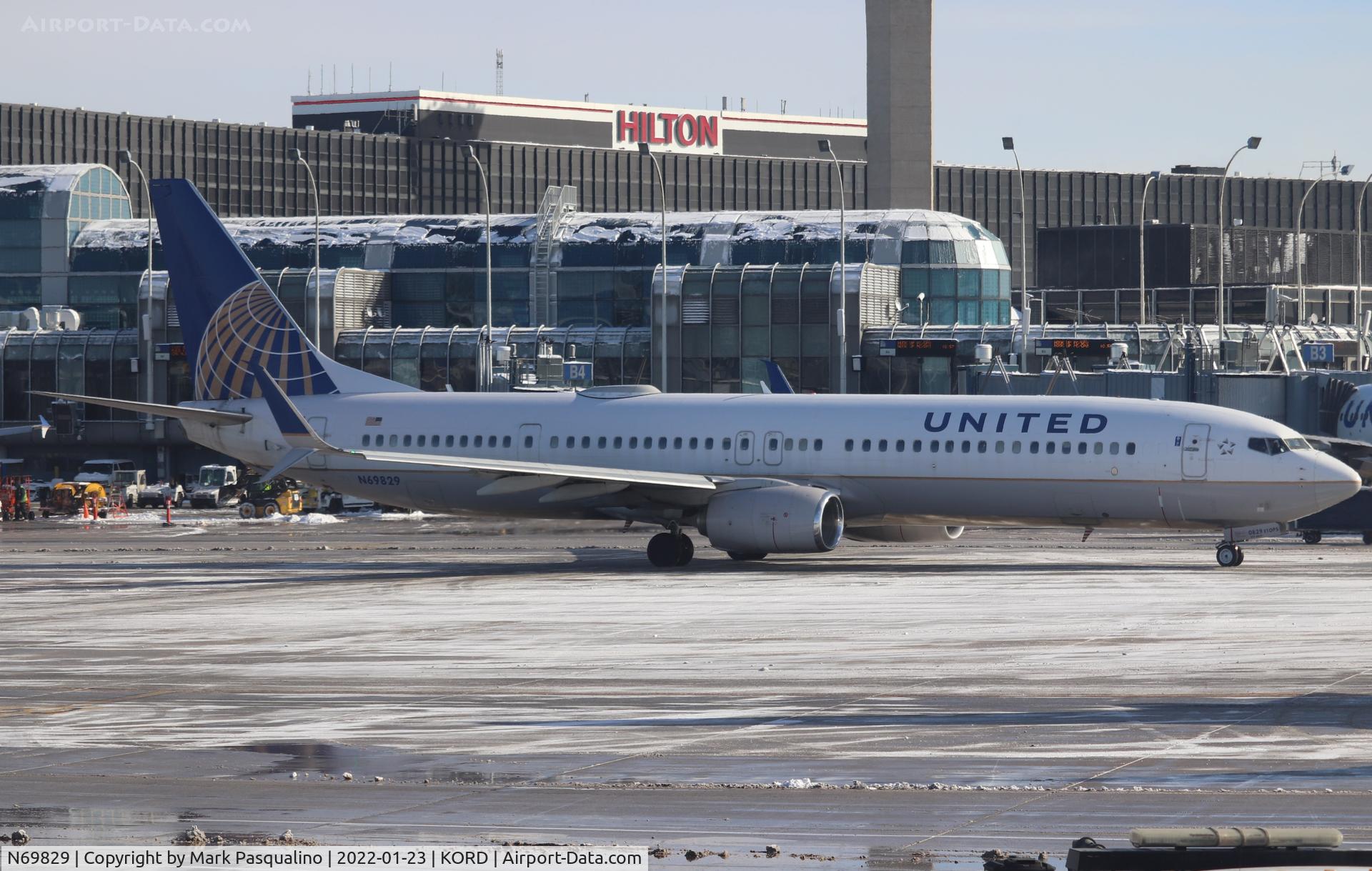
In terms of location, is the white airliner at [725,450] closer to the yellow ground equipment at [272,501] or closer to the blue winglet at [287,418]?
the blue winglet at [287,418]

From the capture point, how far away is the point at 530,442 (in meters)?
47.9

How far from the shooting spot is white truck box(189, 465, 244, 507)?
Answer: 261 feet

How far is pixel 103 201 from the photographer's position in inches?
4345

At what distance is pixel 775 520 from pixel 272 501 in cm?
3540

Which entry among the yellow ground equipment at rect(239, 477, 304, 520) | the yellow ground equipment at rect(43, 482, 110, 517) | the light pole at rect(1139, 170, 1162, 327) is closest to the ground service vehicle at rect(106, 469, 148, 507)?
the yellow ground equipment at rect(43, 482, 110, 517)

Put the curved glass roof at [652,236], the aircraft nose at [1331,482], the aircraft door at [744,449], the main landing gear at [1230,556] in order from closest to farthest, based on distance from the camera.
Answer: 1. the aircraft nose at [1331,482]
2. the main landing gear at [1230,556]
3. the aircraft door at [744,449]
4. the curved glass roof at [652,236]

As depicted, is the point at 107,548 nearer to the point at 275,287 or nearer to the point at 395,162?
the point at 275,287

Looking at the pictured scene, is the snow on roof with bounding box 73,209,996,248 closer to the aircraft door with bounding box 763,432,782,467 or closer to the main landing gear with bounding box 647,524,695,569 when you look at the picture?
the aircraft door with bounding box 763,432,782,467

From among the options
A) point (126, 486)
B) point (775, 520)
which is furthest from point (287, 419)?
point (126, 486)

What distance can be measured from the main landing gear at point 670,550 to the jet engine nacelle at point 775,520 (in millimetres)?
958

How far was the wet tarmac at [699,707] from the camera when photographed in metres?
15.3

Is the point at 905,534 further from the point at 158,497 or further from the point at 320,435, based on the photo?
the point at 158,497

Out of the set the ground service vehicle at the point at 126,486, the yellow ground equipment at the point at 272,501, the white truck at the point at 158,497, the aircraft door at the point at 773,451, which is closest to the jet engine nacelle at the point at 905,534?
the aircraft door at the point at 773,451

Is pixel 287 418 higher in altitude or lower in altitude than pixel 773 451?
higher
